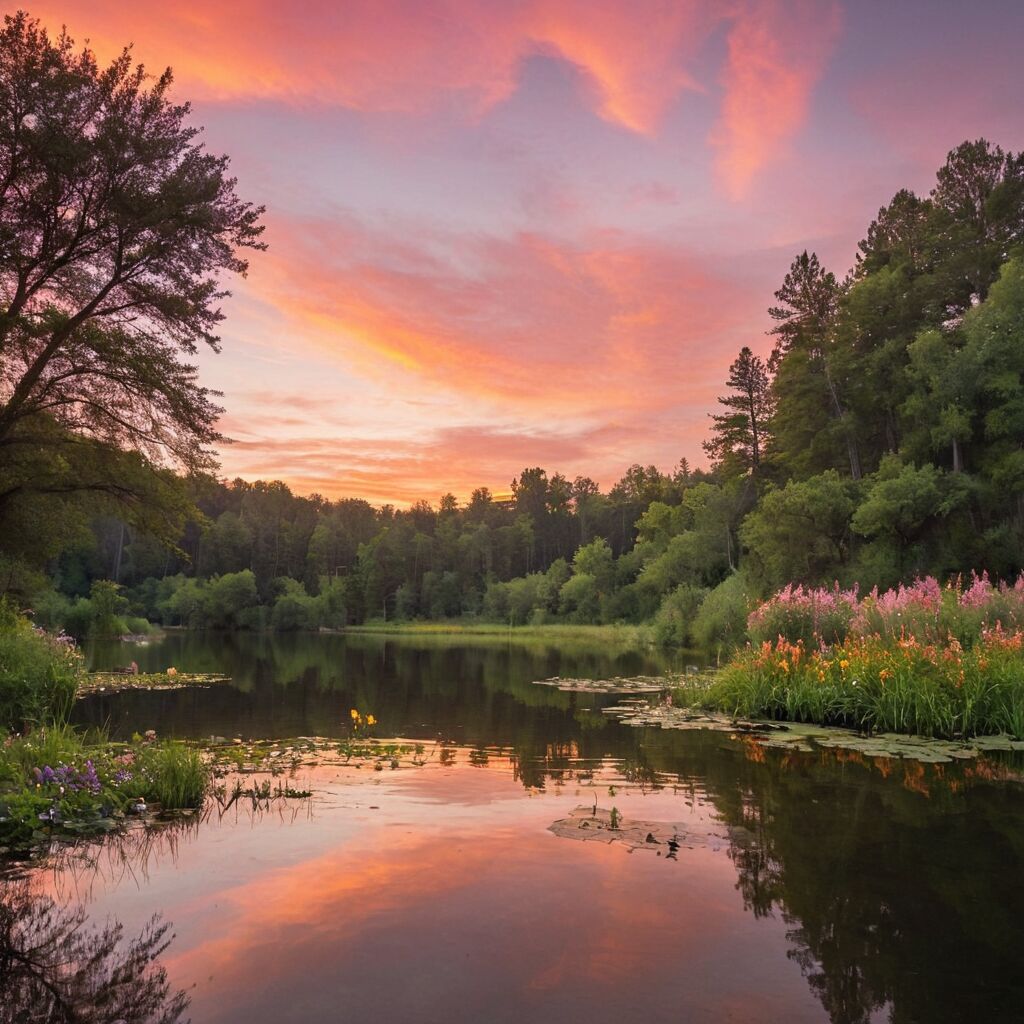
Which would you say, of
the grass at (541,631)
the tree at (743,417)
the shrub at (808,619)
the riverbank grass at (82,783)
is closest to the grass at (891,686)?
the shrub at (808,619)

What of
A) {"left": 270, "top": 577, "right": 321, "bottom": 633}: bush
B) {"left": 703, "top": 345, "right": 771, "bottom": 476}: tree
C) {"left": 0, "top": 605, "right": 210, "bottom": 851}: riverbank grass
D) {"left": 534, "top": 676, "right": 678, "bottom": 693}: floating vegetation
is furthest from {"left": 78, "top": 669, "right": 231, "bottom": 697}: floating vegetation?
{"left": 270, "top": 577, "right": 321, "bottom": 633}: bush

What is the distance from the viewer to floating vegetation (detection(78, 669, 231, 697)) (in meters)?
22.8

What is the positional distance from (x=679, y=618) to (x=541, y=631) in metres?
30.3

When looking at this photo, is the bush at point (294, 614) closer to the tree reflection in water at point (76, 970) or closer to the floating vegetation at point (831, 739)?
the floating vegetation at point (831, 739)

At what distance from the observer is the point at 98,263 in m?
19.1

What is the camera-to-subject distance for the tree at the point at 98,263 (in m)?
17.0

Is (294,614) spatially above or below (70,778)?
below

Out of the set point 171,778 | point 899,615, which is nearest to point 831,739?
point 899,615

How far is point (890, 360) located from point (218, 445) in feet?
132

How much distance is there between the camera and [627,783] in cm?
1039

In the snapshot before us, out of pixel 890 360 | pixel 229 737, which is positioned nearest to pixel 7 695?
pixel 229 737

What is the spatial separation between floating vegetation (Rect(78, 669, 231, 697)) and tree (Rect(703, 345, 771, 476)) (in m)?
49.8

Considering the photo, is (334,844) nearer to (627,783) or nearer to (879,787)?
(627,783)

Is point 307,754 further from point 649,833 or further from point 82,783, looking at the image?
point 649,833
